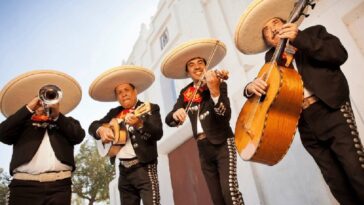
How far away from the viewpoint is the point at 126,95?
3.94 metres

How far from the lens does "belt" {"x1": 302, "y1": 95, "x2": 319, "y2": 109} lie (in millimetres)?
2594

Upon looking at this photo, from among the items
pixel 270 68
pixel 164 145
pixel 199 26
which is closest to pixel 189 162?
pixel 164 145

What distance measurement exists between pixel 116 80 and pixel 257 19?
2018 millimetres

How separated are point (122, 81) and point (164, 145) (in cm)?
464

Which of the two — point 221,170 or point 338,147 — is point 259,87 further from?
point 221,170

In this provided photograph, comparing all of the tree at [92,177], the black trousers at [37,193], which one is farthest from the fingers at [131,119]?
the tree at [92,177]

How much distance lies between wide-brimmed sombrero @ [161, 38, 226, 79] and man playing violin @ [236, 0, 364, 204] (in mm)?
1154

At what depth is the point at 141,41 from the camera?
11688 mm

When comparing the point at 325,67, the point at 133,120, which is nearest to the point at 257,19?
the point at 325,67

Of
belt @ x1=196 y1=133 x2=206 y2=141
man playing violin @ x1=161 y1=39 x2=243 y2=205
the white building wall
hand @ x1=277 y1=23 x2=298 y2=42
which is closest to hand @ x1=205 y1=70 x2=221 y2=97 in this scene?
man playing violin @ x1=161 y1=39 x2=243 y2=205

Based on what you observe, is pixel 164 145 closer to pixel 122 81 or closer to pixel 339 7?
pixel 122 81

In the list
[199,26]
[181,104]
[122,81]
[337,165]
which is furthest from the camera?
[199,26]

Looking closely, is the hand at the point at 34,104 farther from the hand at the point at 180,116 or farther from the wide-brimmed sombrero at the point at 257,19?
the wide-brimmed sombrero at the point at 257,19

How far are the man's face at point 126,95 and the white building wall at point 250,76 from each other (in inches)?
96.9
